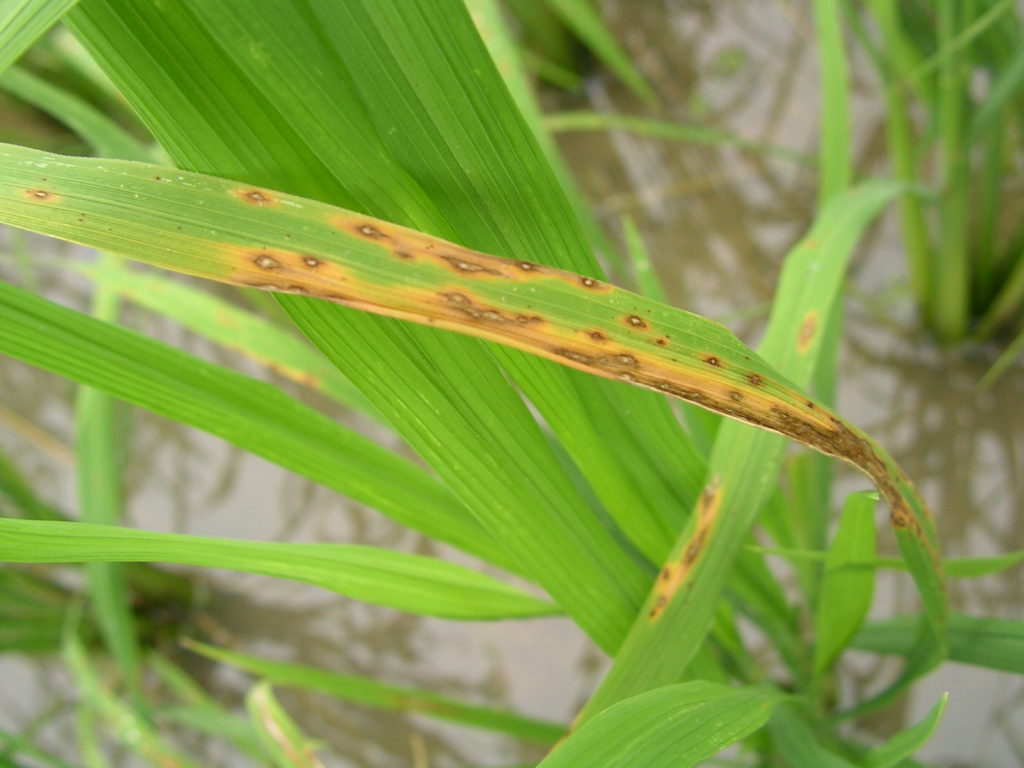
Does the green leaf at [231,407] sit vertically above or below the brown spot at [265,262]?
below

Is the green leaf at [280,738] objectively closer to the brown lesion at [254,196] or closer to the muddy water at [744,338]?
the muddy water at [744,338]

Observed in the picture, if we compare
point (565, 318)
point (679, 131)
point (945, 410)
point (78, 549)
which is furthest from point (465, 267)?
point (945, 410)

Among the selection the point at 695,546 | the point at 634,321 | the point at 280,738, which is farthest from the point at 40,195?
the point at 280,738

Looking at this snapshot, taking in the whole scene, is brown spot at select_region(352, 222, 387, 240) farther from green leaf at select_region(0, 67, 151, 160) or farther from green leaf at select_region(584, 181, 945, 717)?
green leaf at select_region(0, 67, 151, 160)

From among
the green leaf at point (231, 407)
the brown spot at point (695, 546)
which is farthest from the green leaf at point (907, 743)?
the green leaf at point (231, 407)

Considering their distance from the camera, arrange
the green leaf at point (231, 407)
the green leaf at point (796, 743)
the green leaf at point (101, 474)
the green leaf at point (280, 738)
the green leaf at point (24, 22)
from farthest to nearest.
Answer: the green leaf at point (101, 474)
the green leaf at point (280, 738)
the green leaf at point (796, 743)
the green leaf at point (231, 407)
the green leaf at point (24, 22)

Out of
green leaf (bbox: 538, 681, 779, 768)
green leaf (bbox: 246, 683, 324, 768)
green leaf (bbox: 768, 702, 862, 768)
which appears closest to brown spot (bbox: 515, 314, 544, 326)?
green leaf (bbox: 538, 681, 779, 768)

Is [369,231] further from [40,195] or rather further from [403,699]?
[403,699]

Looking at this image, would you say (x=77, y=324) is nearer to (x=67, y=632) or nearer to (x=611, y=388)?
(x=611, y=388)
